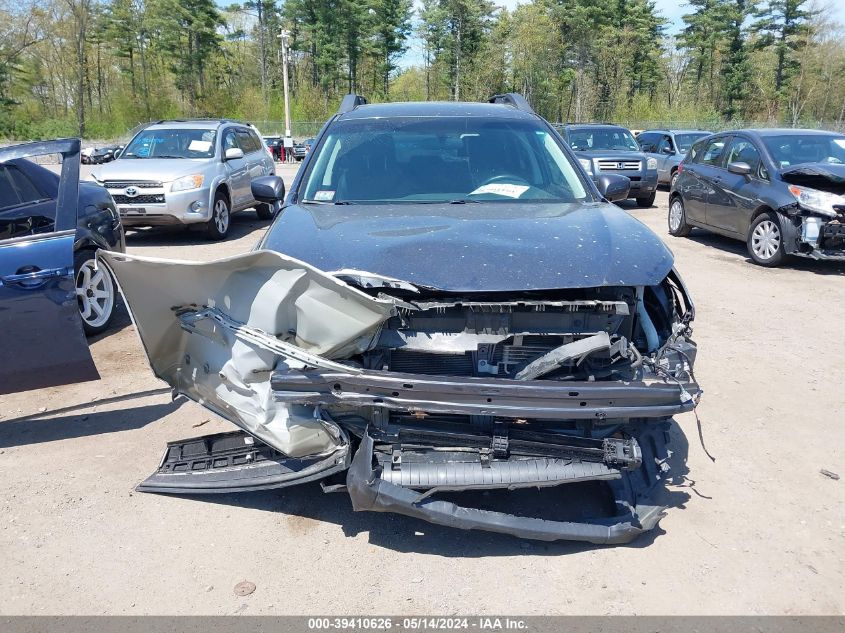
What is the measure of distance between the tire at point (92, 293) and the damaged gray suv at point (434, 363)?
2.86 metres

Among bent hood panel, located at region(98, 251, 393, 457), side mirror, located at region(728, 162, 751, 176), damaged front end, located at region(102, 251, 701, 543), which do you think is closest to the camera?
damaged front end, located at region(102, 251, 701, 543)

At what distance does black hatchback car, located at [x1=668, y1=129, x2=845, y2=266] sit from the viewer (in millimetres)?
8469

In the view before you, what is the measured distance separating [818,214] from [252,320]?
26.0 feet

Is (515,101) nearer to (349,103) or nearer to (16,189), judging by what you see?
(349,103)

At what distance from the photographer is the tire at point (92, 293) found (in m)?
5.77

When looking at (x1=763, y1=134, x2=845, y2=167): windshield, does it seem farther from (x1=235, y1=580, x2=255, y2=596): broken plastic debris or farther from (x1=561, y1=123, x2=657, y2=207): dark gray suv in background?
(x1=235, y1=580, x2=255, y2=596): broken plastic debris

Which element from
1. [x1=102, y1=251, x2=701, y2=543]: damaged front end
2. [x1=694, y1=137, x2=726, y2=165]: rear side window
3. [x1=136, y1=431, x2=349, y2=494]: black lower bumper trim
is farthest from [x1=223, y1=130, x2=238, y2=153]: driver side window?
[x1=102, y1=251, x2=701, y2=543]: damaged front end

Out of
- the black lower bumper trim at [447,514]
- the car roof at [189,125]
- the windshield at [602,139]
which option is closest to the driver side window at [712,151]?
the windshield at [602,139]

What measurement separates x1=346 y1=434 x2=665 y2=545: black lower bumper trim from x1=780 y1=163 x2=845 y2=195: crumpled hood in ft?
24.1

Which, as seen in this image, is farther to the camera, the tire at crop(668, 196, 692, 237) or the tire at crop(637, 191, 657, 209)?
the tire at crop(637, 191, 657, 209)

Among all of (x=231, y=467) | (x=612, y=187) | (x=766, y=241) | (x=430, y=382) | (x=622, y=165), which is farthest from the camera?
(x=622, y=165)

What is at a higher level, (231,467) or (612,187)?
→ (612,187)

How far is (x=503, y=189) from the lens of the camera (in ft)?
13.9

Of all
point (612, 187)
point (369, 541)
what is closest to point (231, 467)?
point (369, 541)
